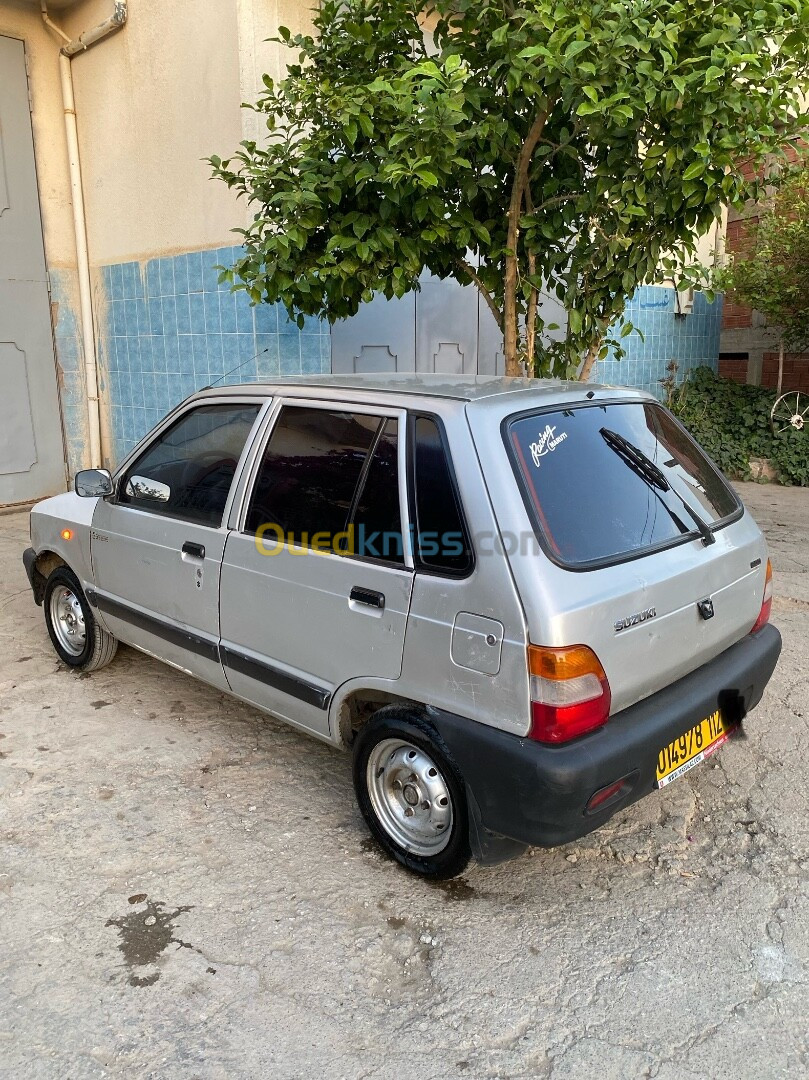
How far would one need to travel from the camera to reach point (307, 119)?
4.74 metres

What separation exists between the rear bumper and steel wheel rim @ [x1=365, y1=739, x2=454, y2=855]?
0.56ft

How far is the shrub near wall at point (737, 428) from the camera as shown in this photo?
9930 mm

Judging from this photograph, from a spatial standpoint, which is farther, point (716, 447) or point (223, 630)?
point (716, 447)

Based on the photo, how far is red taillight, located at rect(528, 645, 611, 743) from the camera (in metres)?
2.30

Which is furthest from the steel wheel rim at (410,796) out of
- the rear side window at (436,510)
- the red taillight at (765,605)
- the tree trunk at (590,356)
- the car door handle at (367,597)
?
the tree trunk at (590,356)

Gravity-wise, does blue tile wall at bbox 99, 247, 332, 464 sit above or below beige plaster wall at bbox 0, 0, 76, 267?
below

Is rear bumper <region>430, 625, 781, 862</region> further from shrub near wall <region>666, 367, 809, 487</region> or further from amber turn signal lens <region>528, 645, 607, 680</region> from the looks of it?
shrub near wall <region>666, 367, 809, 487</region>

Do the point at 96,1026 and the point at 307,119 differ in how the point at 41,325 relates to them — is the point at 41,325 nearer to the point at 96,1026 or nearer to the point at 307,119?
the point at 307,119

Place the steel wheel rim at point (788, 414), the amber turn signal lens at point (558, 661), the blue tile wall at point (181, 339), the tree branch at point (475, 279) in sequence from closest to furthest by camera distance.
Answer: the amber turn signal lens at point (558, 661), the tree branch at point (475, 279), the blue tile wall at point (181, 339), the steel wheel rim at point (788, 414)

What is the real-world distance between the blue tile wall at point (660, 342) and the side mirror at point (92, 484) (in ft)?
25.6

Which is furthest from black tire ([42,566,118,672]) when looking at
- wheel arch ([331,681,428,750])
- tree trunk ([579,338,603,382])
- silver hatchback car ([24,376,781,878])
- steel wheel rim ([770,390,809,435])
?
steel wheel rim ([770,390,809,435])

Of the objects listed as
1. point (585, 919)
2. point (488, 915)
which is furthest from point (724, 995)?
point (488, 915)

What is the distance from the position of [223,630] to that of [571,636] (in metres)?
1.61

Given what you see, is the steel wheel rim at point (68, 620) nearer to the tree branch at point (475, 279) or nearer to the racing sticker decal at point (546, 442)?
the racing sticker decal at point (546, 442)
